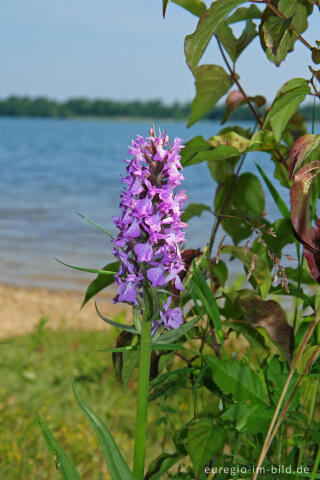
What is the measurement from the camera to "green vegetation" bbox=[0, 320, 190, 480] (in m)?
2.45

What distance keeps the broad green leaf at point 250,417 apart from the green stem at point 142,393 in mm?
238

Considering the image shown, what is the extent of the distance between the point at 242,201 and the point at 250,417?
603mm

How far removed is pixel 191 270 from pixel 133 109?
2259 inches

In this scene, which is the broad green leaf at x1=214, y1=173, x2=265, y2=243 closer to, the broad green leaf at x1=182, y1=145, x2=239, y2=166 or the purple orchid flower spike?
the broad green leaf at x1=182, y1=145, x2=239, y2=166

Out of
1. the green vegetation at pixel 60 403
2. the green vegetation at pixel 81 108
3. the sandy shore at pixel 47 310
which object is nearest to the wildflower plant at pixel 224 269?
the green vegetation at pixel 60 403

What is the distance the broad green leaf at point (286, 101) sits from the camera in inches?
40.8

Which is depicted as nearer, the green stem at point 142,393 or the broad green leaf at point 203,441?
the green stem at point 142,393

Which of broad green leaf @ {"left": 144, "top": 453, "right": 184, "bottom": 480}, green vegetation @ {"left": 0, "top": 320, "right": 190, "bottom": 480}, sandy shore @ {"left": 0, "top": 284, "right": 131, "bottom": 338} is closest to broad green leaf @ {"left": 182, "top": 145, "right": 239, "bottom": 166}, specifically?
broad green leaf @ {"left": 144, "top": 453, "right": 184, "bottom": 480}

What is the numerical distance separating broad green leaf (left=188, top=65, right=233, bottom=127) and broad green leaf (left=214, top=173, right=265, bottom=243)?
21 cm

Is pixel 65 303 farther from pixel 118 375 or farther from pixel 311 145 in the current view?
pixel 311 145

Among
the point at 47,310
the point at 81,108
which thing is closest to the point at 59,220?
the point at 47,310

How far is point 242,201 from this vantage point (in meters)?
1.46

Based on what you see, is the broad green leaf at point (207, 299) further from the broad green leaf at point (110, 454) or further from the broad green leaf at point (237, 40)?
the broad green leaf at point (237, 40)

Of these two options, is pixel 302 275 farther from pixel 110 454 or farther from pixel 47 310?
pixel 47 310
